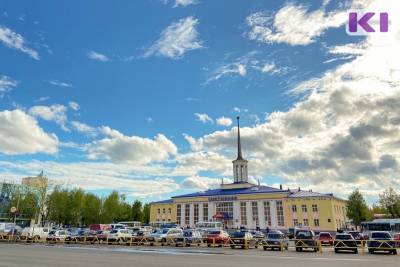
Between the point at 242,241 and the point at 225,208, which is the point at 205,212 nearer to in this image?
the point at 225,208

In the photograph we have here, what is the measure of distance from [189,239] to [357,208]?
48.0 m

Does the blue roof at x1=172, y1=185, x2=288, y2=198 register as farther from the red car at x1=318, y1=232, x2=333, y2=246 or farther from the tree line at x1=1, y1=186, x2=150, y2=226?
the red car at x1=318, y1=232, x2=333, y2=246

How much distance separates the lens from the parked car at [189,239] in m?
36.5

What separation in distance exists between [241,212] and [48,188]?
155ft

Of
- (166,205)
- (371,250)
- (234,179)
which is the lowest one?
(371,250)

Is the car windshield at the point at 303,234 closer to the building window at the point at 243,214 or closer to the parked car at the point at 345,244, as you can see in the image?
the parked car at the point at 345,244

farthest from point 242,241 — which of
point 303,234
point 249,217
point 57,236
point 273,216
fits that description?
point 249,217

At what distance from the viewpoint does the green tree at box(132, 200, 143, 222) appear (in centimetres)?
11069

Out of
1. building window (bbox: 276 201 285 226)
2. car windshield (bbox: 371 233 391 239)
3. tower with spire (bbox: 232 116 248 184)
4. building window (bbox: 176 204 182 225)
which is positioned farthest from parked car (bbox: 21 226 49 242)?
tower with spire (bbox: 232 116 248 184)

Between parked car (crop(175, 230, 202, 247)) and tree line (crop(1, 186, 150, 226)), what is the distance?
5775cm

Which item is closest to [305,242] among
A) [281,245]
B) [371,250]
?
[281,245]

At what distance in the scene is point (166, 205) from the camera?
3386 inches

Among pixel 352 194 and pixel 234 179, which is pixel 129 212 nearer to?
pixel 234 179

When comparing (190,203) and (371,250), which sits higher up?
(190,203)
